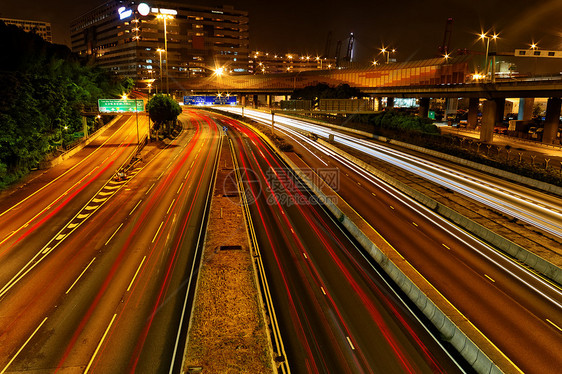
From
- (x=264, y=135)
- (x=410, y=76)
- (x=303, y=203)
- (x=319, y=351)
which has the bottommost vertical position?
(x=319, y=351)

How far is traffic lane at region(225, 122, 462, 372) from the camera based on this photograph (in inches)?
661

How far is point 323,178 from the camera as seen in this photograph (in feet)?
150

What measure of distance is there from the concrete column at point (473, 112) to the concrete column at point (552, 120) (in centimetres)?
2291

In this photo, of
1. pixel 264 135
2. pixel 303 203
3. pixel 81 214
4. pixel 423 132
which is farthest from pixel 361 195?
→ pixel 264 135

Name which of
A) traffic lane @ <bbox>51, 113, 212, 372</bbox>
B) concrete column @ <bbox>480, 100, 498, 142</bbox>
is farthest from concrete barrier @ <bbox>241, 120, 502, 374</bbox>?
concrete column @ <bbox>480, 100, 498, 142</bbox>

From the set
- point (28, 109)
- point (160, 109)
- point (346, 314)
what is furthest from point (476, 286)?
point (160, 109)

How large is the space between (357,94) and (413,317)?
299ft

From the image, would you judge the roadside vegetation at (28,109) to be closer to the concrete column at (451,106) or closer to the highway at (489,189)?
the highway at (489,189)

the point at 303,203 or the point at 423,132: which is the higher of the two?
the point at 423,132

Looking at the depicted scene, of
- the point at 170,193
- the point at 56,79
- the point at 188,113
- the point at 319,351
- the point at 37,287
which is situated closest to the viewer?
the point at 319,351

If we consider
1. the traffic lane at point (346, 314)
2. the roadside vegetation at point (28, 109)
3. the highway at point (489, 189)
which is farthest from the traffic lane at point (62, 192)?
the highway at point (489, 189)

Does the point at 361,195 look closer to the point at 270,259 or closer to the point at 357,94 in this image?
the point at 270,259

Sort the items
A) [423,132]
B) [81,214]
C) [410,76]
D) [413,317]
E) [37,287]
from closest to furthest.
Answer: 1. [413,317]
2. [37,287]
3. [81,214]
4. [423,132]
5. [410,76]

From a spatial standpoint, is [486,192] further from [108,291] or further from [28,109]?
[28,109]
